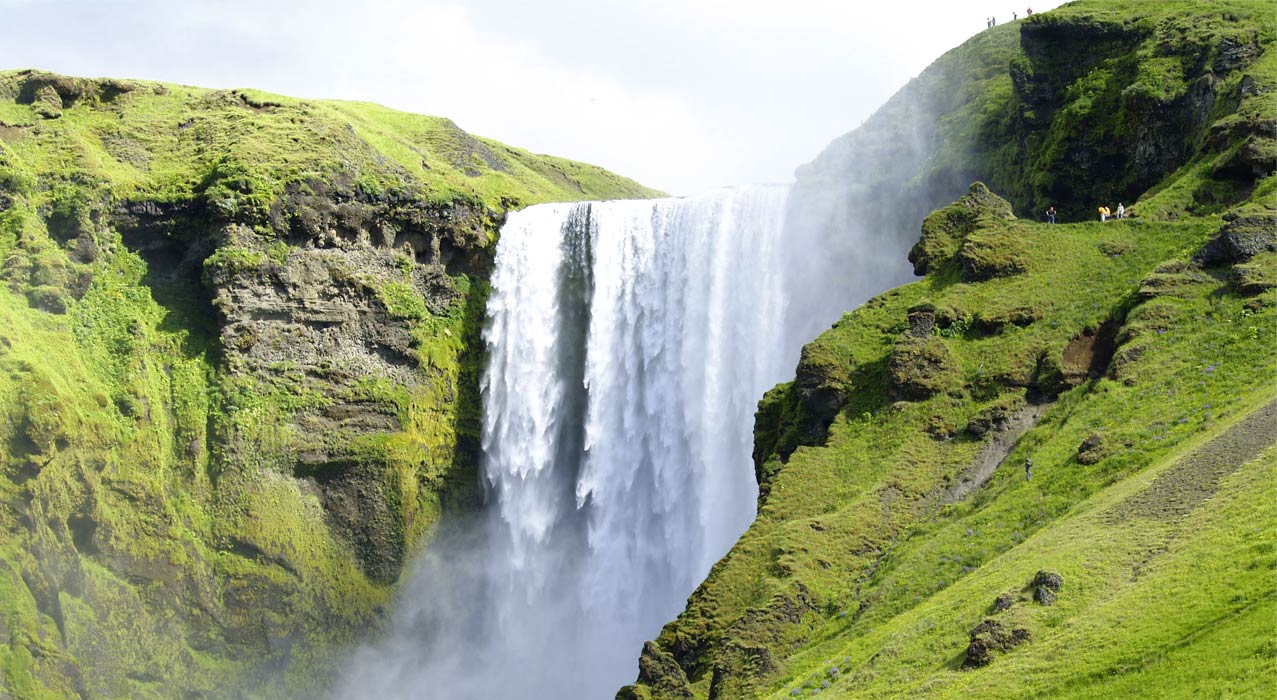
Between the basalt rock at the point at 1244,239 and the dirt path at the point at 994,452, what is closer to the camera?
the basalt rock at the point at 1244,239

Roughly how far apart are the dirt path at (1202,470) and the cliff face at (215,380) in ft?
129

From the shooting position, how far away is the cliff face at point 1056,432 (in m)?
20.4

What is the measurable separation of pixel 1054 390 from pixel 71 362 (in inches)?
1550

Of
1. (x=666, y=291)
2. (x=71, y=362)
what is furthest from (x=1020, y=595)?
(x=71, y=362)

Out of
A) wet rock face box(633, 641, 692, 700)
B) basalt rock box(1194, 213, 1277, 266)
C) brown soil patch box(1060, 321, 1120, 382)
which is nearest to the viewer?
wet rock face box(633, 641, 692, 700)

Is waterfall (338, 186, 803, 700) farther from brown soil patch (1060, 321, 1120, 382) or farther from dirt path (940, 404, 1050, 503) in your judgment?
brown soil patch (1060, 321, 1120, 382)

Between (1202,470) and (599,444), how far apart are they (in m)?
35.7

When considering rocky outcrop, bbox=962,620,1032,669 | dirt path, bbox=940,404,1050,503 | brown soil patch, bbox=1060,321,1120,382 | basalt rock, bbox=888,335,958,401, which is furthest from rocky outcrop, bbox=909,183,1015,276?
rocky outcrop, bbox=962,620,1032,669

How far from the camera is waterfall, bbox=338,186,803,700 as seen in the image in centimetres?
5216

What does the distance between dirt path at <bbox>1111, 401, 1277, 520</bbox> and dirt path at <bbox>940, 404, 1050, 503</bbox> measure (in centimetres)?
805

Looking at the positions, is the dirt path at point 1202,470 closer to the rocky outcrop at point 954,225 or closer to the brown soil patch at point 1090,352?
the brown soil patch at point 1090,352


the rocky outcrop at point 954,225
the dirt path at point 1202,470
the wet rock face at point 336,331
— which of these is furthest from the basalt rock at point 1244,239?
the wet rock face at point 336,331

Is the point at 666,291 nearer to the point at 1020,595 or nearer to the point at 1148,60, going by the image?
the point at 1148,60

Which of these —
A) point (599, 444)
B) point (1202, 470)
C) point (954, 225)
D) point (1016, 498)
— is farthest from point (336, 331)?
point (1202, 470)
